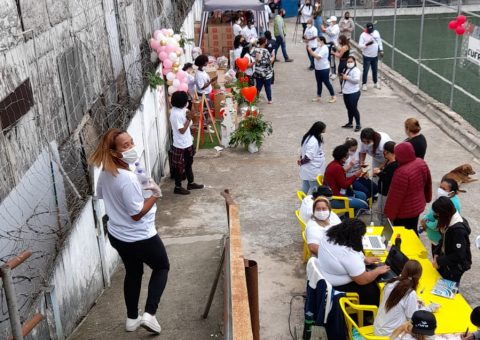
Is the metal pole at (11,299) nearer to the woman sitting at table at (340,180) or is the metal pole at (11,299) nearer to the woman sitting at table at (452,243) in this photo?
the woman sitting at table at (452,243)

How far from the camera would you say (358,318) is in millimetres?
5617

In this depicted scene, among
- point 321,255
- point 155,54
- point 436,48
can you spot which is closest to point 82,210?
point 321,255

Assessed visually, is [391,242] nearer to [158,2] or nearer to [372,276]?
[372,276]

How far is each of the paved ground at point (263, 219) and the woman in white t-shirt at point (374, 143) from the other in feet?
4.49

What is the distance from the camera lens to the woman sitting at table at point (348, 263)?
5.62 meters

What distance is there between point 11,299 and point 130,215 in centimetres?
130

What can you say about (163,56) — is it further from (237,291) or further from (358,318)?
(237,291)

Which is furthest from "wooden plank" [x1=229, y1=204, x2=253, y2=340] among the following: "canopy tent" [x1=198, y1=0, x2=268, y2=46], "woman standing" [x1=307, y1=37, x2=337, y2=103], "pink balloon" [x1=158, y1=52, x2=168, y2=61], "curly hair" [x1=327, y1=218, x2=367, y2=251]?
"canopy tent" [x1=198, y1=0, x2=268, y2=46]

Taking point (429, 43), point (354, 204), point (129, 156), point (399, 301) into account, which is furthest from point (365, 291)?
point (429, 43)

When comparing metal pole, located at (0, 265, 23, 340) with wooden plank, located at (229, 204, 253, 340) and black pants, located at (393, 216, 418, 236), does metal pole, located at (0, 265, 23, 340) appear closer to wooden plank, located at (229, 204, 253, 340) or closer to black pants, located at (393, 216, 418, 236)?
wooden plank, located at (229, 204, 253, 340)

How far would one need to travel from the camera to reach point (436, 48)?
19875 millimetres

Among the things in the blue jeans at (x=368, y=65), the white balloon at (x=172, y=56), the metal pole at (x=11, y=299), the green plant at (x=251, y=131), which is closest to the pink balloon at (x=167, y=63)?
the white balloon at (x=172, y=56)

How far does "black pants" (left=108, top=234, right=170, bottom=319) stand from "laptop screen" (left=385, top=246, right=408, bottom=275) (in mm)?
2420

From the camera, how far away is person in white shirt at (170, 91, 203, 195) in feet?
28.6
